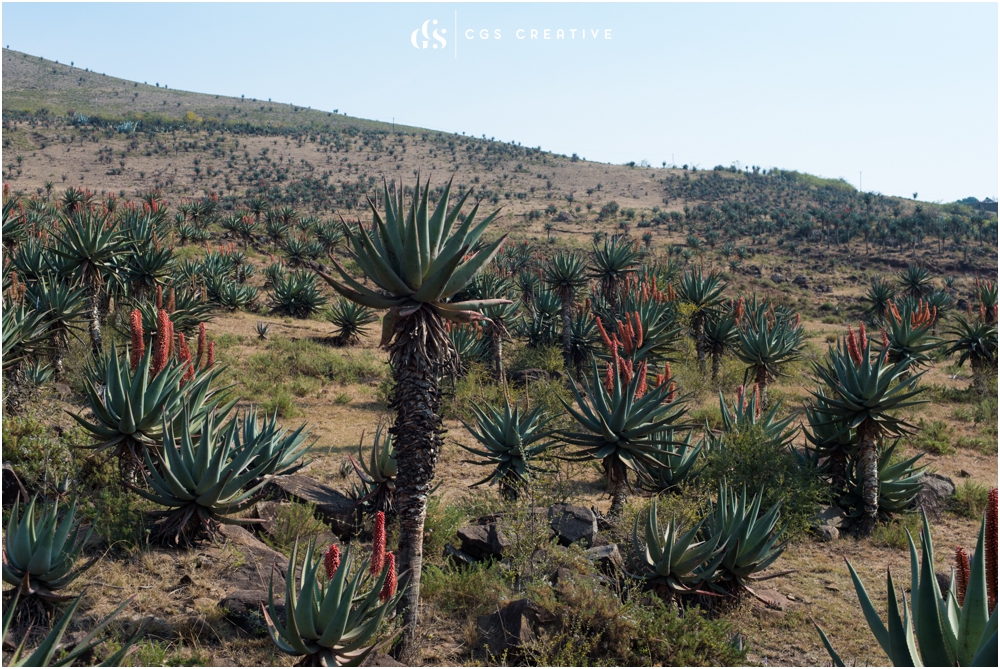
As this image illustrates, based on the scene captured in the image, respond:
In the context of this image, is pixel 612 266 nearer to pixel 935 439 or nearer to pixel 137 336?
pixel 935 439

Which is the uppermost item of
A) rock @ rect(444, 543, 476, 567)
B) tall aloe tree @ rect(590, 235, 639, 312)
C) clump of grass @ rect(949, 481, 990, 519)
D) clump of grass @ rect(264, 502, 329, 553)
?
tall aloe tree @ rect(590, 235, 639, 312)

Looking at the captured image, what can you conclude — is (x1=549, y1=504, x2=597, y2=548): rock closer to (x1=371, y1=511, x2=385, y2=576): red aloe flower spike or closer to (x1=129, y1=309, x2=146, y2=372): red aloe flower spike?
(x1=371, y1=511, x2=385, y2=576): red aloe flower spike

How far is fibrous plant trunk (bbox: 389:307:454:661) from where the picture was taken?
17.3 feet

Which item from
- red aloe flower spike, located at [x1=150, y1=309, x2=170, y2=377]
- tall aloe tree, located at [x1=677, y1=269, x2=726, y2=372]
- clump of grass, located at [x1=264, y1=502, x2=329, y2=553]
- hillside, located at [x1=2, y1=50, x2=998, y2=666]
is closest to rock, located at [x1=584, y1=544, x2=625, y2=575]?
hillside, located at [x1=2, y1=50, x2=998, y2=666]

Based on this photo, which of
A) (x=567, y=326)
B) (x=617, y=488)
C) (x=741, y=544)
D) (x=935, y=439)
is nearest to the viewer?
(x=741, y=544)

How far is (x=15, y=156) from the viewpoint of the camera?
57688 mm

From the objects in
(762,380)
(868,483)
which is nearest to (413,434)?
(868,483)

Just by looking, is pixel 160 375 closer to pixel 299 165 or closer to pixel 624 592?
pixel 624 592

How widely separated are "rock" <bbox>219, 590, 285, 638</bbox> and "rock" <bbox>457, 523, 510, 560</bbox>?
2448 millimetres

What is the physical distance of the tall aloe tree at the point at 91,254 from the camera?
11422 millimetres

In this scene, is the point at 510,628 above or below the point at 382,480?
below

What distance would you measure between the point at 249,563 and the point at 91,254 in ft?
25.5

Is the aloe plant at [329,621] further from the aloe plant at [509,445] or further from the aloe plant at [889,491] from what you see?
the aloe plant at [889,491]

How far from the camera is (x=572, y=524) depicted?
305 inches
